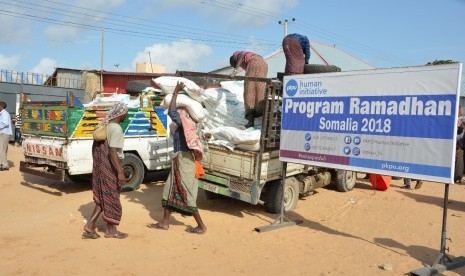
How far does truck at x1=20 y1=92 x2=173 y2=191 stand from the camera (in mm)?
8047

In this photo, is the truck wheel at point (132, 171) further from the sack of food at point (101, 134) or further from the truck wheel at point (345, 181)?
the truck wheel at point (345, 181)

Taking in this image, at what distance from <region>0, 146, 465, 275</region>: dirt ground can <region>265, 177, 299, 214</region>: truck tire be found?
168 millimetres

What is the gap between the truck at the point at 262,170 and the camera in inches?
258

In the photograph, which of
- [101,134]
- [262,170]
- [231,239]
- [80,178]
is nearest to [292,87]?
[262,170]

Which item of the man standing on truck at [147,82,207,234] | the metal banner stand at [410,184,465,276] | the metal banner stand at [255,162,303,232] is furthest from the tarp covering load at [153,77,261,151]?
the metal banner stand at [410,184,465,276]

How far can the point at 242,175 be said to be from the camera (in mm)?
6715

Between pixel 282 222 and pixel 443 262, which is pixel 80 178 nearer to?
pixel 282 222

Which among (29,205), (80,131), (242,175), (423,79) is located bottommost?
(29,205)

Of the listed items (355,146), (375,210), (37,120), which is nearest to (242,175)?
(355,146)

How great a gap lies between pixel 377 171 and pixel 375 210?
8.66 ft

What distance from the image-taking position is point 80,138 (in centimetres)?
810

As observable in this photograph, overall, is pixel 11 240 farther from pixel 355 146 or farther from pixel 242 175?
pixel 355 146

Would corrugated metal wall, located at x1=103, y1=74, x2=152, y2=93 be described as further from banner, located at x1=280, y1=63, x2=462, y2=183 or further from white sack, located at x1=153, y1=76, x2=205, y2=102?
banner, located at x1=280, y1=63, x2=462, y2=183

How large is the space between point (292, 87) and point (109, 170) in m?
2.75
